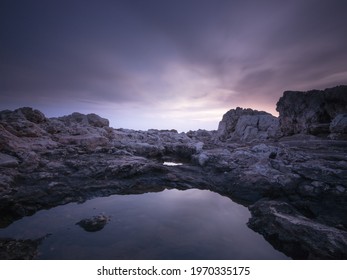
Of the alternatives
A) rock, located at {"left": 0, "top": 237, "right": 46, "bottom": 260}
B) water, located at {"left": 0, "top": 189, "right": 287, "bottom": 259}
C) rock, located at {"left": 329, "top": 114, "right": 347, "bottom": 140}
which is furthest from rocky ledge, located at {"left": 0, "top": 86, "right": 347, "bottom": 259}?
rock, located at {"left": 329, "top": 114, "right": 347, "bottom": 140}

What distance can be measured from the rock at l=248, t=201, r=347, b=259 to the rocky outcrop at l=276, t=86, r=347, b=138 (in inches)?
622

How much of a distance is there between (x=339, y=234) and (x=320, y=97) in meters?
22.8

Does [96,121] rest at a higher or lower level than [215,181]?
higher

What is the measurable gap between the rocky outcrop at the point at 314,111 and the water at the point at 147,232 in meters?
16.9

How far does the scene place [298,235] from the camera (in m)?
5.14

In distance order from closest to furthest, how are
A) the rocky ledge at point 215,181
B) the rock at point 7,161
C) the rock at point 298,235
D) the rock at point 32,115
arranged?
1. the rock at point 298,235
2. the rocky ledge at point 215,181
3. the rock at point 7,161
4. the rock at point 32,115

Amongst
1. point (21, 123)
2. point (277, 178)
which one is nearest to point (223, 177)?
point (277, 178)

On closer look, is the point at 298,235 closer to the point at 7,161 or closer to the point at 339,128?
the point at 7,161

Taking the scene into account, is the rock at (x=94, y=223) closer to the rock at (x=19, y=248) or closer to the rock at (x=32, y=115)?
the rock at (x=19, y=248)

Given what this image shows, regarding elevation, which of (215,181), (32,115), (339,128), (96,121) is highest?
(96,121)

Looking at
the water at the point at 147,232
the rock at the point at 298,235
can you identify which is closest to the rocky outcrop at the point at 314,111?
the rock at the point at 298,235

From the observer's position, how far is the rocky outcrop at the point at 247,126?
Answer: 3581cm

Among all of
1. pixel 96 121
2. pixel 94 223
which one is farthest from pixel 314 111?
pixel 96 121

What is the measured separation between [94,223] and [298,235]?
557cm
